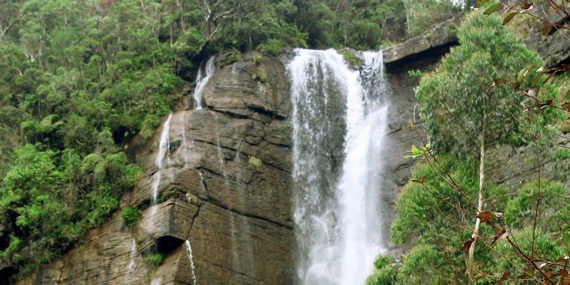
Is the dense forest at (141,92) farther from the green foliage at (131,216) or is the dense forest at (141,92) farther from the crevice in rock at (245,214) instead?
the crevice in rock at (245,214)

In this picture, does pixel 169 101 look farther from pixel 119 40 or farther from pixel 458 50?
pixel 458 50

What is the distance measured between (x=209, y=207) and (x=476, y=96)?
11574 mm

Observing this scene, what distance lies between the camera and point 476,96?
1102 cm

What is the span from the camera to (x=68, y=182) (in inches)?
844

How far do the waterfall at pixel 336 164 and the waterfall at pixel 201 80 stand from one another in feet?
12.4

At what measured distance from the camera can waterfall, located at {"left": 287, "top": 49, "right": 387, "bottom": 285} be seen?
20812 mm

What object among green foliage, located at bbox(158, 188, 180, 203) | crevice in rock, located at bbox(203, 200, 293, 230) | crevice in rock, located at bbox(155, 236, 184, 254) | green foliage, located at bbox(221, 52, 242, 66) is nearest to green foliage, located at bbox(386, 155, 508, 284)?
crevice in rock, located at bbox(155, 236, 184, 254)

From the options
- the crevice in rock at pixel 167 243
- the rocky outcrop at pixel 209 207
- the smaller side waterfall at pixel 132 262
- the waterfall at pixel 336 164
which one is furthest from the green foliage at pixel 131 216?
the waterfall at pixel 336 164

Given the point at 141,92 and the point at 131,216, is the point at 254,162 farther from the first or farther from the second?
the point at 141,92

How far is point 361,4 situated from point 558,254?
2664 cm

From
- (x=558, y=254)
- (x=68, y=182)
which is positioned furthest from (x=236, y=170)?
(x=558, y=254)

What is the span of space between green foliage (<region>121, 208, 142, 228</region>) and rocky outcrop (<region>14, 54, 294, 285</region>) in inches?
7.1

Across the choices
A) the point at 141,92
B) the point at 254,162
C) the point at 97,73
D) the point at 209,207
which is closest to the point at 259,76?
the point at 254,162

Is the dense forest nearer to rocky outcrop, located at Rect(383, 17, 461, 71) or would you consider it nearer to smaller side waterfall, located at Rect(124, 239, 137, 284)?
rocky outcrop, located at Rect(383, 17, 461, 71)
